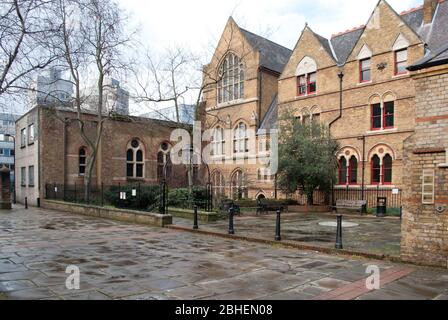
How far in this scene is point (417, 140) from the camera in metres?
8.13

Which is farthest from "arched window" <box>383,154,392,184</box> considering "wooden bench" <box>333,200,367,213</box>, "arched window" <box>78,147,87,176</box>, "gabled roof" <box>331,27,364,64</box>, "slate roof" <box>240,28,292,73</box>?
"arched window" <box>78,147,87,176</box>

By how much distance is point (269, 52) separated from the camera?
3494 cm

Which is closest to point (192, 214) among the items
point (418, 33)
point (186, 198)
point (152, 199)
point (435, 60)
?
point (186, 198)

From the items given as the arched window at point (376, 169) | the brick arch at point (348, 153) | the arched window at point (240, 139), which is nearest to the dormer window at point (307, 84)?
the brick arch at point (348, 153)

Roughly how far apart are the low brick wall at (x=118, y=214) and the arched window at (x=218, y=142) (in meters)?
15.0

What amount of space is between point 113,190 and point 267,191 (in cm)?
1236

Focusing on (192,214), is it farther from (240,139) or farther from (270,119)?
(240,139)

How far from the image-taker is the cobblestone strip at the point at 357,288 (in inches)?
230

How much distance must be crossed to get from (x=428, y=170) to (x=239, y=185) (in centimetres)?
2399

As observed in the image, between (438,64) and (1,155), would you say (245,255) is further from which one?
(1,155)

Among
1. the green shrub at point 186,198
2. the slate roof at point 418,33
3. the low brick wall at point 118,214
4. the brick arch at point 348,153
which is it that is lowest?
the low brick wall at point 118,214

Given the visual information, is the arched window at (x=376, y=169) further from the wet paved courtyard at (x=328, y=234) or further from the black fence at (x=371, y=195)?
the wet paved courtyard at (x=328, y=234)

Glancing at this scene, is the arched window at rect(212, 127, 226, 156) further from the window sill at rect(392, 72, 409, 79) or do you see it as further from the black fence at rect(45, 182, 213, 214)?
the window sill at rect(392, 72, 409, 79)
